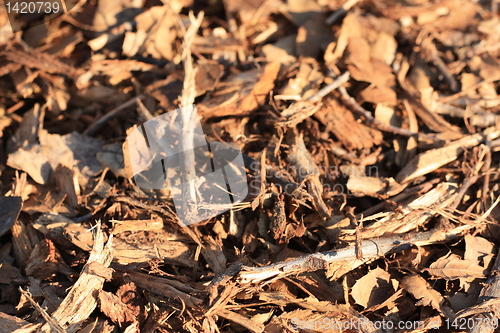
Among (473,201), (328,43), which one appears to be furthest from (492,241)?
(328,43)

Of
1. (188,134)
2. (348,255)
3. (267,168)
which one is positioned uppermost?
(188,134)

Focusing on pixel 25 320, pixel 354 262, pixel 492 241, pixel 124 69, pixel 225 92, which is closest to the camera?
pixel 25 320

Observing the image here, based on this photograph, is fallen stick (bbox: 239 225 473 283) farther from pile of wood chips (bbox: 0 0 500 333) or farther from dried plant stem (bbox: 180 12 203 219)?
dried plant stem (bbox: 180 12 203 219)

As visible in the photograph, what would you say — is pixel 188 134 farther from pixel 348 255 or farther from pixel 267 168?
pixel 348 255

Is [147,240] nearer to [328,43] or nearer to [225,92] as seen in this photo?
[225,92]

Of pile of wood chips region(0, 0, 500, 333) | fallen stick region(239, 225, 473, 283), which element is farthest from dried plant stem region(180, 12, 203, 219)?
fallen stick region(239, 225, 473, 283)

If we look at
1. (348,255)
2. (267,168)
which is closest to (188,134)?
(267,168)

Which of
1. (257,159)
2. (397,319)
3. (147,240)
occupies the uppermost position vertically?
(257,159)

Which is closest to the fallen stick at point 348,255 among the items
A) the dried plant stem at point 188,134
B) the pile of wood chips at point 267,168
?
the pile of wood chips at point 267,168
